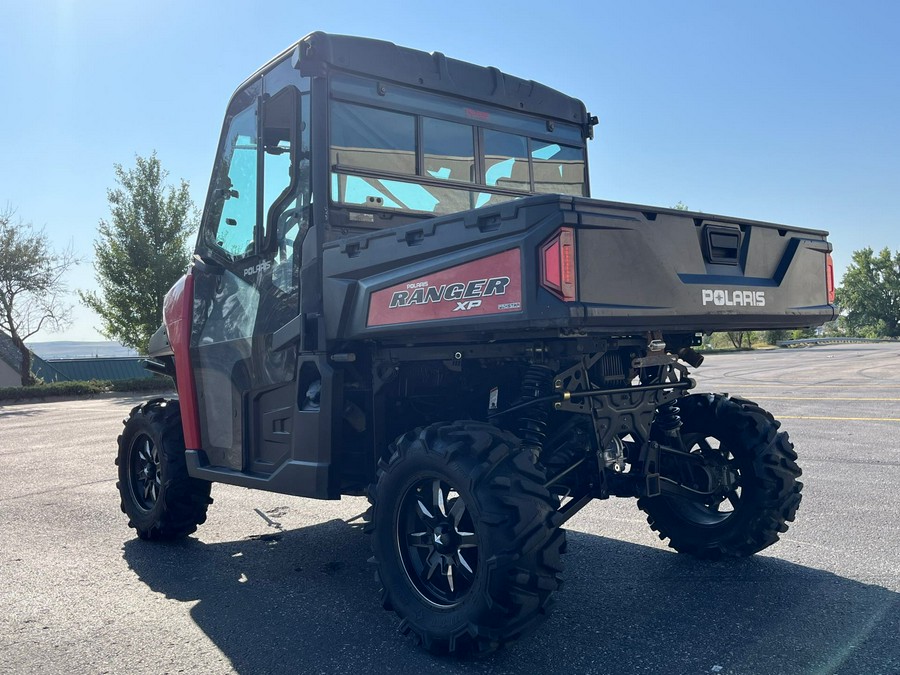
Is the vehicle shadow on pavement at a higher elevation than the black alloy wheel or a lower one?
lower

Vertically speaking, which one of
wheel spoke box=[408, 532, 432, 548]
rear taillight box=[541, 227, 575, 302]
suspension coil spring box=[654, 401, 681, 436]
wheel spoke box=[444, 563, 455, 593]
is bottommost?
wheel spoke box=[444, 563, 455, 593]

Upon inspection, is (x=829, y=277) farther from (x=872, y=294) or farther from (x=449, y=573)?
(x=872, y=294)

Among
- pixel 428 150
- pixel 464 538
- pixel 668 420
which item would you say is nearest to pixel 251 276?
pixel 428 150

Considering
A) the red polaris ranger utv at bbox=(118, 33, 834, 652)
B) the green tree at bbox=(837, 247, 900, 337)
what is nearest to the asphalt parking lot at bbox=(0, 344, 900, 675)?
the red polaris ranger utv at bbox=(118, 33, 834, 652)

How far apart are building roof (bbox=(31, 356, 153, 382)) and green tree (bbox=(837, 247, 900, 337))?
249 feet

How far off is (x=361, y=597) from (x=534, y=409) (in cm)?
150

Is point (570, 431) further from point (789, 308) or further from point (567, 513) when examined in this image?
point (789, 308)

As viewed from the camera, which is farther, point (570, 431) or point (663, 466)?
point (663, 466)

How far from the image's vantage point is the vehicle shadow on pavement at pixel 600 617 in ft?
11.0

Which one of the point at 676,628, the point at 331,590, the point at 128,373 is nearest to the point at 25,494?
the point at 331,590

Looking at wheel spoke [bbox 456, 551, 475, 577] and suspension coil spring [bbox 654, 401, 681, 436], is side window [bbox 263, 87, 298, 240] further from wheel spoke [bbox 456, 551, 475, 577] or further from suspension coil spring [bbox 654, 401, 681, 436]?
suspension coil spring [bbox 654, 401, 681, 436]

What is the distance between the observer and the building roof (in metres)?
36.3

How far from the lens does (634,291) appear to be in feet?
10.9

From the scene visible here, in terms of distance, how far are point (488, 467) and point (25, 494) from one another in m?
6.38
